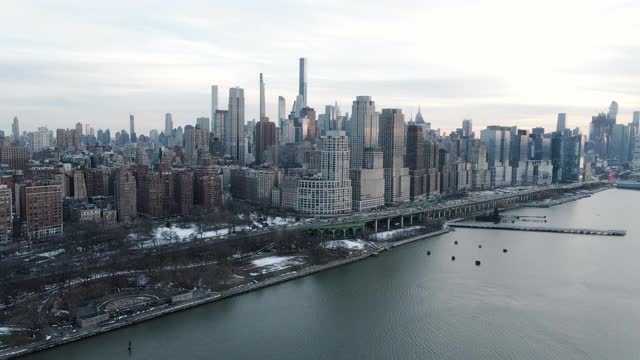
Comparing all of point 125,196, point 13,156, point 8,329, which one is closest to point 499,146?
point 125,196

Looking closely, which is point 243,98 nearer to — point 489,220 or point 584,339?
point 489,220

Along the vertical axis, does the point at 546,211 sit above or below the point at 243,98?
below

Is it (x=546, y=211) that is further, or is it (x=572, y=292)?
(x=546, y=211)

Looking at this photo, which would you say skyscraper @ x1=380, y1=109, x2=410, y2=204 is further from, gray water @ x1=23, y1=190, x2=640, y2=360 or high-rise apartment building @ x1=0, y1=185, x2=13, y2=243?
high-rise apartment building @ x1=0, y1=185, x2=13, y2=243

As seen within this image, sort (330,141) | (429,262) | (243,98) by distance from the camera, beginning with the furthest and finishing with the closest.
Answer: (243,98) < (330,141) < (429,262)

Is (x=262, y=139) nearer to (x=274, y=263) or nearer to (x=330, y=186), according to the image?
(x=330, y=186)

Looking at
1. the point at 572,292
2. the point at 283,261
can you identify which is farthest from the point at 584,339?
the point at 283,261
